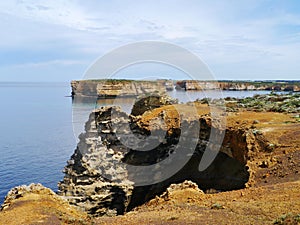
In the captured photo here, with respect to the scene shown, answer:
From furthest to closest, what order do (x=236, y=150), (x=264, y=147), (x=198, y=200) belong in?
(x=236, y=150)
(x=264, y=147)
(x=198, y=200)

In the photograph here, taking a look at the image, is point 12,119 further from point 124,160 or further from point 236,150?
point 236,150

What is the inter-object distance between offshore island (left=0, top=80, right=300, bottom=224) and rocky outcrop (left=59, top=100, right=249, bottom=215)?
8cm

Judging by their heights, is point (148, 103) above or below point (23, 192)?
above

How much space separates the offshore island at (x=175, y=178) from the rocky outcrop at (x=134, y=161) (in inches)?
3.1

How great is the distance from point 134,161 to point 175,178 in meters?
4.93

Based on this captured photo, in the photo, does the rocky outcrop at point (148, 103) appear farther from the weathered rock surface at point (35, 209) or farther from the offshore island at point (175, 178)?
the weathered rock surface at point (35, 209)

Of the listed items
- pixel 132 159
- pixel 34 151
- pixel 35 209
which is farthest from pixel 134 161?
pixel 34 151

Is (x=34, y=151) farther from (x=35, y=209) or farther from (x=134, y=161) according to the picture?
(x=35, y=209)

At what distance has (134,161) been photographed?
29.8 metres

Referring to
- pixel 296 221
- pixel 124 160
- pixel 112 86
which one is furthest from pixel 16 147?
pixel 112 86

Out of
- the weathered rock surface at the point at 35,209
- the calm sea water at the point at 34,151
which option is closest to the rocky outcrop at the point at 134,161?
the weathered rock surface at the point at 35,209

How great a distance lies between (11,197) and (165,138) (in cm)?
1547

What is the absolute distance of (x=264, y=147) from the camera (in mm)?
22594

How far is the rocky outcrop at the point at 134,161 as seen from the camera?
2627 cm
